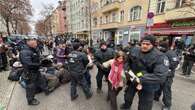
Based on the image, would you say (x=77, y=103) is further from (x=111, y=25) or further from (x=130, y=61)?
(x=111, y=25)

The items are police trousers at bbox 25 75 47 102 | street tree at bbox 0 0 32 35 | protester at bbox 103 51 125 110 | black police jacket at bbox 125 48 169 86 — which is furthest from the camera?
street tree at bbox 0 0 32 35

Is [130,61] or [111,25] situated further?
[111,25]

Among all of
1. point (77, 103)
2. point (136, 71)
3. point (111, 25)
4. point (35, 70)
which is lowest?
point (77, 103)

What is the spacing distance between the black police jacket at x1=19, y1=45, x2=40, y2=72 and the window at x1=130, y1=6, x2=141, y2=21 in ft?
50.8

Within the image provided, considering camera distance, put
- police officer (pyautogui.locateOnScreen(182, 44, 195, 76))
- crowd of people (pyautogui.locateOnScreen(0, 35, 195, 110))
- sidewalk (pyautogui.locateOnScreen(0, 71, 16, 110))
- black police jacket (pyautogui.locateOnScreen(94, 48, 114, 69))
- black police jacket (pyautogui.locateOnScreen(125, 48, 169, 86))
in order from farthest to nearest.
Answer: police officer (pyautogui.locateOnScreen(182, 44, 195, 76)) → black police jacket (pyautogui.locateOnScreen(94, 48, 114, 69)) → sidewalk (pyautogui.locateOnScreen(0, 71, 16, 110)) → crowd of people (pyautogui.locateOnScreen(0, 35, 195, 110)) → black police jacket (pyautogui.locateOnScreen(125, 48, 169, 86))

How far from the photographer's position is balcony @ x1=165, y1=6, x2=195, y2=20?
10.5 meters

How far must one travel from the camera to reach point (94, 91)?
4.78 m

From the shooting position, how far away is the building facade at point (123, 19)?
642 inches

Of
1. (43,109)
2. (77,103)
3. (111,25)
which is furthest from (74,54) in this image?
(111,25)

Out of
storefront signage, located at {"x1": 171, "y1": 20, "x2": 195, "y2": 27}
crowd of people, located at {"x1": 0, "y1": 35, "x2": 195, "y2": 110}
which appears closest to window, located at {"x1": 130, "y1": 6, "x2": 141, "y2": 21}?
storefront signage, located at {"x1": 171, "y1": 20, "x2": 195, "y2": 27}

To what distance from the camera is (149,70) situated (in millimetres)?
2408

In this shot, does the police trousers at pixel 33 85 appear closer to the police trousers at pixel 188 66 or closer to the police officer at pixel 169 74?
the police officer at pixel 169 74

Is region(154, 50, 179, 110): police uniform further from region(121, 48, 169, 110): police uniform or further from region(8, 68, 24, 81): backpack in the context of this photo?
region(8, 68, 24, 81): backpack

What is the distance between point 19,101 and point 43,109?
3.27 feet
